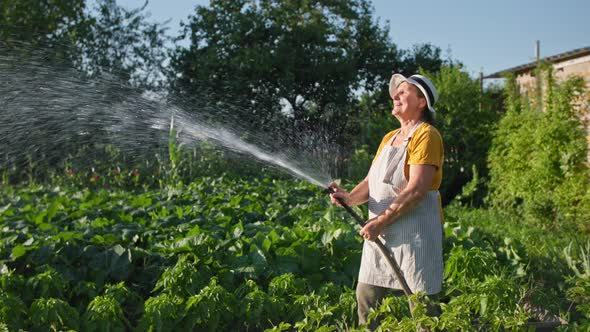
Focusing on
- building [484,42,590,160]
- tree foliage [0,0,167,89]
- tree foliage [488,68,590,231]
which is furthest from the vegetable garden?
tree foliage [0,0,167,89]

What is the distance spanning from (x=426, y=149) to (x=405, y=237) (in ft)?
1.27

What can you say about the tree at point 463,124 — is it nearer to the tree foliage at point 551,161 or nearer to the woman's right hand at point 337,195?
the tree foliage at point 551,161

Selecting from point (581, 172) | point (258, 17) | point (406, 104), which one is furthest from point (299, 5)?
point (406, 104)


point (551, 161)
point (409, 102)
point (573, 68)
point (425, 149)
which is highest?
point (573, 68)

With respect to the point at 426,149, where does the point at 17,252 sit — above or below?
below

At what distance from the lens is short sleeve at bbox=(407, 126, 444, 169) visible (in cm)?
277

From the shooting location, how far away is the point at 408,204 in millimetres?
2762

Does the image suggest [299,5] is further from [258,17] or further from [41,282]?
[41,282]

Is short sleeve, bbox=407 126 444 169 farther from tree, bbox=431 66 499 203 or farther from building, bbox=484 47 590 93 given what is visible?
tree, bbox=431 66 499 203

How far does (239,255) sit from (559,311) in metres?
1.91

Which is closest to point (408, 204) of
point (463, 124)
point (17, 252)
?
point (17, 252)

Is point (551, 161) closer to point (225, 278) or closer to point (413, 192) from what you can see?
point (225, 278)

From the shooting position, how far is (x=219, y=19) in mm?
20375

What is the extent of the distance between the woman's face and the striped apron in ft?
0.32
